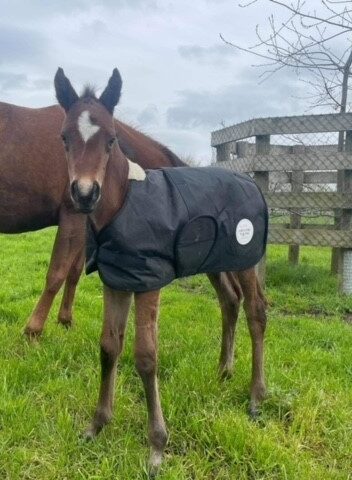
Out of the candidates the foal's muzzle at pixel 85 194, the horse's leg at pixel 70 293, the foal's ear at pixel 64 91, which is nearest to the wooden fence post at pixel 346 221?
the horse's leg at pixel 70 293

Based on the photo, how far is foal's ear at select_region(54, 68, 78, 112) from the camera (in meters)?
2.81

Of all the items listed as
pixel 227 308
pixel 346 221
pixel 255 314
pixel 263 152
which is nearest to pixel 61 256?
pixel 227 308

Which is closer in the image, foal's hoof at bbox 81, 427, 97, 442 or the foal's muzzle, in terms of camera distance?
the foal's muzzle

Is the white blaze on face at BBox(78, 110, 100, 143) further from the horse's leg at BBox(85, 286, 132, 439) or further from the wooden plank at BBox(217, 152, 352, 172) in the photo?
the wooden plank at BBox(217, 152, 352, 172)

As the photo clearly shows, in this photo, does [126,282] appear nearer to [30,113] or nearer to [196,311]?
[30,113]

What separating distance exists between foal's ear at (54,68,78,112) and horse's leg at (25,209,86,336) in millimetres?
1739

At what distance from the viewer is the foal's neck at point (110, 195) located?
2895 millimetres

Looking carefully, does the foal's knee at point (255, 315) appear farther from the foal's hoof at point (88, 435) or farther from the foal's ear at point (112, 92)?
the foal's ear at point (112, 92)

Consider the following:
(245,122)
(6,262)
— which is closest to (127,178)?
(245,122)

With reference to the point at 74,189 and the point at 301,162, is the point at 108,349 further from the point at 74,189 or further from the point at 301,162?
the point at 301,162

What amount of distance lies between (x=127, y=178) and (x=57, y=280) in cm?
194

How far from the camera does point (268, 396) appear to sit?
3.54 meters

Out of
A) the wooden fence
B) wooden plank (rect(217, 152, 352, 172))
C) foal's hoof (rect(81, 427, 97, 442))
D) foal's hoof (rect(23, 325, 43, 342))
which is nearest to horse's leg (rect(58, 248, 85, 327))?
foal's hoof (rect(23, 325, 43, 342))

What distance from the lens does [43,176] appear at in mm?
4418
